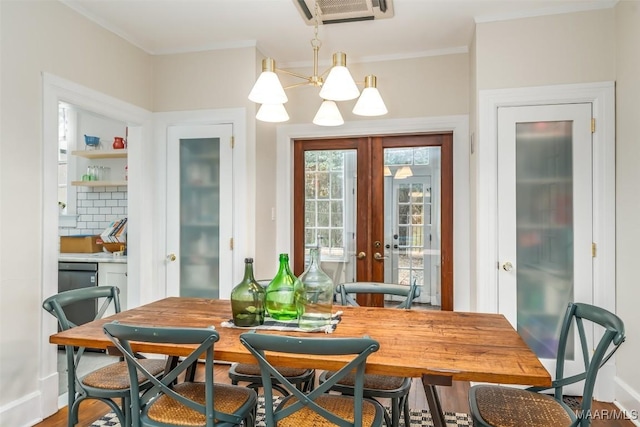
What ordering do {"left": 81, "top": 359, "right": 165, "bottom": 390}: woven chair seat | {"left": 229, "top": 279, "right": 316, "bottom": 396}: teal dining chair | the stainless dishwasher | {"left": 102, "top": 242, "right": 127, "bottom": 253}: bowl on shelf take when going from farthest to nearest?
{"left": 102, "top": 242, "right": 127, "bottom": 253}: bowl on shelf < the stainless dishwasher < {"left": 229, "top": 279, "right": 316, "bottom": 396}: teal dining chair < {"left": 81, "top": 359, "right": 165, "bottom": 390}: woven chair seat

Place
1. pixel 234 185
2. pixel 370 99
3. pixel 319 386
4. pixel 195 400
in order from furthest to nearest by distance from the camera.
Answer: pixel 234 185 < pixel 370 99 < pixel 195 400 < pixel 319 386

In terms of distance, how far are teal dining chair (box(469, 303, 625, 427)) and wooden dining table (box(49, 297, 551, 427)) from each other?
0.21 m

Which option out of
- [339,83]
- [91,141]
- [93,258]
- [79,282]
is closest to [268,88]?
[339,83]

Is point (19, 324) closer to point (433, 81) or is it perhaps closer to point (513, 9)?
point (433, 81)

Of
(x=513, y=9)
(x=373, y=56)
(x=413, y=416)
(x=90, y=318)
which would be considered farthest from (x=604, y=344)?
(x=90, y=318)

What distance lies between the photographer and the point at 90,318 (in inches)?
143

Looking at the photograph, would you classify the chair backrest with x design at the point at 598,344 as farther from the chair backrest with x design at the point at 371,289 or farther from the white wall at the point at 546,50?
the white wall at the point at 546,50

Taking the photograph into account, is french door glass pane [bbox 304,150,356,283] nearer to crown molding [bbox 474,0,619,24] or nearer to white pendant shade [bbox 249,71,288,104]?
crown molding [bbox 474,0,619,24]

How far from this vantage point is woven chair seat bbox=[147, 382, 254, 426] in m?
1.60

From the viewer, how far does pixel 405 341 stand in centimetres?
166

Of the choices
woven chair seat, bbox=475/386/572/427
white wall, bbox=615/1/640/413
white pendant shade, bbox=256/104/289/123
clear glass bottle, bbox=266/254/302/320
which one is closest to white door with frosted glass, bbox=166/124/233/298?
white pendant shade, bbox=256/104/289/123

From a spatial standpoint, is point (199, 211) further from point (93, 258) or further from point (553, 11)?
point (553, 11)

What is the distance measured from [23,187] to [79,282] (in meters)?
1.58

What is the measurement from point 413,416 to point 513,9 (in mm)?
2840
